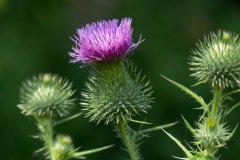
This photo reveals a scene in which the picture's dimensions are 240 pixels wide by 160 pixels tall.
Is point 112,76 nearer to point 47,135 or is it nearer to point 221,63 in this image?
point 47,135

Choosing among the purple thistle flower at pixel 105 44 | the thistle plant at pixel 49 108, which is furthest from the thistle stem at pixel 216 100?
the thistle plant at pixel 49 108

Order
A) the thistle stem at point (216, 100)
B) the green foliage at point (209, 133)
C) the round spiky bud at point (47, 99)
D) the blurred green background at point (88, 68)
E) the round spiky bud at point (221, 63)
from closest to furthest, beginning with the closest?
1. the green foliage at point (209, 133)
2. the thistle stem at point (216, 100)
3. the round spiky bud at point (221, 63)
4. the round spiky bud at point (47, 99)
5. the blurred green background at point (88, 68)

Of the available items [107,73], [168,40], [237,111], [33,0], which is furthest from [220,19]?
[107,73]

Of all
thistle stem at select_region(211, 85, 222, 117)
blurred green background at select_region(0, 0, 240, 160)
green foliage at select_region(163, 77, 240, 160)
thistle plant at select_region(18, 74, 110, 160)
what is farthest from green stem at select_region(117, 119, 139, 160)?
blurred green background at select_region(0, 0, 240, 160)

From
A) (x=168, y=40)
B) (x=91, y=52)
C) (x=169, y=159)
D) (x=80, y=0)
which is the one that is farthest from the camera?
(x=80, y=0)

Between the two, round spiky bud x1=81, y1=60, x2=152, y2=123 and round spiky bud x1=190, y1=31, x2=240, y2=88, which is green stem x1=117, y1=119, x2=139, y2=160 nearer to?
round spiky bud x1=81, y1=60, x2=152, y2=123

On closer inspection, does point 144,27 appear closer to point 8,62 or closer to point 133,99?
point 8,62

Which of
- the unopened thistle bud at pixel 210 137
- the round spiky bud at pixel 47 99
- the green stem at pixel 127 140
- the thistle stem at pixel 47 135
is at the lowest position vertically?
the unopened thistle bud at pixel 210 137

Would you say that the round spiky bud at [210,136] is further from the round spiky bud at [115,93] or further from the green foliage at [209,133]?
the round spiky bud at [115,93]
